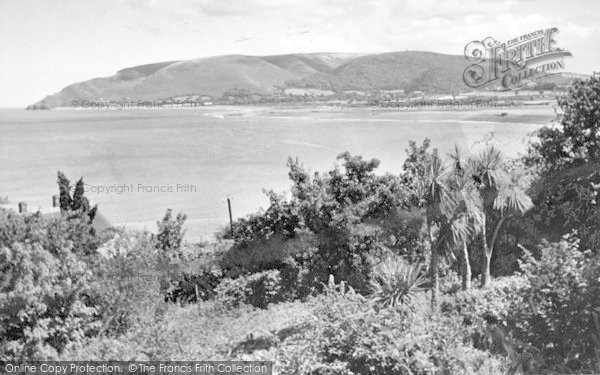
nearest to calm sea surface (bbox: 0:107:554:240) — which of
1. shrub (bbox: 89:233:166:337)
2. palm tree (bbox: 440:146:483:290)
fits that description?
palm tree (bbox: 440:146:483:290)

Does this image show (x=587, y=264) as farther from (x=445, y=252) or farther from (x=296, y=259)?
(x=296, y=259)

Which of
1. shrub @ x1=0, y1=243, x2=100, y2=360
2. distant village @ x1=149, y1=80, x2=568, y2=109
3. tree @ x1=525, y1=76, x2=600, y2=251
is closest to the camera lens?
shrub @ x1=0, y1=243, x2=100, y2=360

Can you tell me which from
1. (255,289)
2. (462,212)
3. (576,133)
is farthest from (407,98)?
(462,212)

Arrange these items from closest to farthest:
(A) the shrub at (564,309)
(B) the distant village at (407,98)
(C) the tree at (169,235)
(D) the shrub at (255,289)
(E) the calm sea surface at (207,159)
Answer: (A) the shrub at (564,309)
(D) the shrub at (255,289)
(C) the tree at (169,235)
(E) the calm sea surface at (207,159)
(B) the distant village at (407,98)

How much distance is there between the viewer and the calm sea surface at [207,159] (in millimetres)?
39562

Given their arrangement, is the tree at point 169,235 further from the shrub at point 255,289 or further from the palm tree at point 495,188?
the palm tree at point 495,188

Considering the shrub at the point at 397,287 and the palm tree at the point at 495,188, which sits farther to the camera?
the palm tree at the point at 495,188

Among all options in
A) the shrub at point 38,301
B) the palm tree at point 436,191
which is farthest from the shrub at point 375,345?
the shrub at point 38,301

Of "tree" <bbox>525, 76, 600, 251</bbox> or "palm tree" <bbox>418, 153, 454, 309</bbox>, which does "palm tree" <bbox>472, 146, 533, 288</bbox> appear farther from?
"tree" <bbox>525, 76, 600, 251</bbox>

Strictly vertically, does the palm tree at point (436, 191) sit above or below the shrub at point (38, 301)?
above

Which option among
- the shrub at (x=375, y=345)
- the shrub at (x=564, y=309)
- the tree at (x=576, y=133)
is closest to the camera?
the shrub at (x=375, y=345)

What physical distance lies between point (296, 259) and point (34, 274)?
614cm

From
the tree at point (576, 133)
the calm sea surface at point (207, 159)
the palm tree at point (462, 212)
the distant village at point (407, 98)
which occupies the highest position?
the distant village at point (407, 98)

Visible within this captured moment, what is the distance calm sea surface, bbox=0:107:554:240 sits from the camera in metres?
39.6
